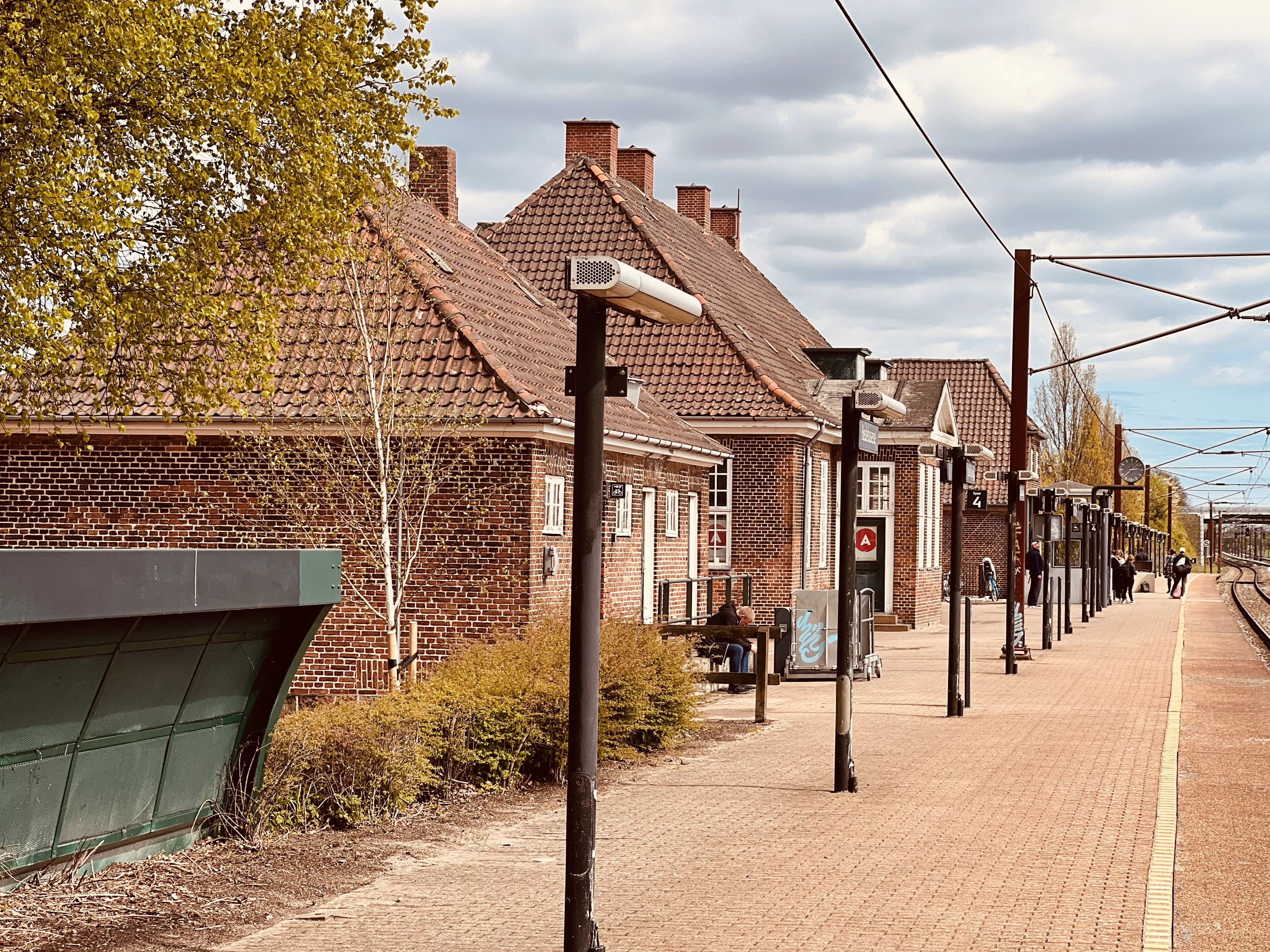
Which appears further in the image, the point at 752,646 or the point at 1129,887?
the point at 752,646

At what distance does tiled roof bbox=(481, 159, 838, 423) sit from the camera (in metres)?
29.2

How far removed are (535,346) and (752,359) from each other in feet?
26.4

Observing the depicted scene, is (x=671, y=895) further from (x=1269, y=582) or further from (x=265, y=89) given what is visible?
(x=1269, y=582)

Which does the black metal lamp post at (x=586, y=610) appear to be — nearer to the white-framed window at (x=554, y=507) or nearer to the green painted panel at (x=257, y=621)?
the green painted panel at (x=257, y=621)

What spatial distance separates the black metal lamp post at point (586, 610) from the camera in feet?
20.8

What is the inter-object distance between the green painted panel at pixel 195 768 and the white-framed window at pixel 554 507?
400 inches

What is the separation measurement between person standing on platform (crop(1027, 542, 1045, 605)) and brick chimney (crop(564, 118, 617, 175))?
41.2 feet

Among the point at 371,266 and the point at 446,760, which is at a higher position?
the point at 371,266

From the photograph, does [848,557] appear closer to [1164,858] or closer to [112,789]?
[1164,858]

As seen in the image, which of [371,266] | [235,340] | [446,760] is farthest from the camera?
[371,266]

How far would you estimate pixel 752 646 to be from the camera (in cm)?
2355

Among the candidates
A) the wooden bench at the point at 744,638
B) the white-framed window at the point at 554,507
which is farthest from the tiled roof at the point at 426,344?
the wooden bench at the point at 744,638

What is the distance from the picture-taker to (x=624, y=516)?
22.3m

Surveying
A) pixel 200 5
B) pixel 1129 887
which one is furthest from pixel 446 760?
pixel 200 5
